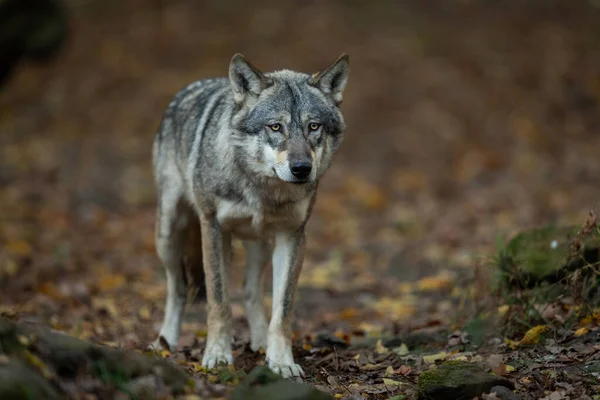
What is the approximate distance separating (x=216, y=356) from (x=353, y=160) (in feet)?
30.0

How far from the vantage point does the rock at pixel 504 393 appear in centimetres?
465

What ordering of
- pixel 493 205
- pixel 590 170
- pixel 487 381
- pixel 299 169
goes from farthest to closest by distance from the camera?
1. pixel 590 170
2. pixel 493 205
3. pixel 299 169
4. pixel 487 381

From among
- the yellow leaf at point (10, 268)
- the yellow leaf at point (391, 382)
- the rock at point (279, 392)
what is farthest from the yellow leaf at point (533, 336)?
the yellow leaf at point (10, 268)

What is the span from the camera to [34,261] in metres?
9.58

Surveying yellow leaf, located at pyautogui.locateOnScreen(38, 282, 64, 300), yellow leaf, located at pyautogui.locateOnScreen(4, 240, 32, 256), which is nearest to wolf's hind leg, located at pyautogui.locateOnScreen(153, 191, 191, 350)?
yellow leaf, located at pyautogui.locateOnScreen(38, 282, 64, 300)

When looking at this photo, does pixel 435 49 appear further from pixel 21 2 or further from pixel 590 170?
pixel 21 2

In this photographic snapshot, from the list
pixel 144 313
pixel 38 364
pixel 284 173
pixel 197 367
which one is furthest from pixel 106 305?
pixel 38 364

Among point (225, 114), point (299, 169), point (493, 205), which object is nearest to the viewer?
point (299, 169)

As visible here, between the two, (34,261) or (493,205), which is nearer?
(34,261)

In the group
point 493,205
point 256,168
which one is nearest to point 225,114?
point 256,168

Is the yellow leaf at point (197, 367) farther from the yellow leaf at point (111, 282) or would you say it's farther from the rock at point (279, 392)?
the yellow leaf at point (111, 282)

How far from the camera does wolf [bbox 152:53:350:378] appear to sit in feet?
18.5

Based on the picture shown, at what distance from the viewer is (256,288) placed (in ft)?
22.8

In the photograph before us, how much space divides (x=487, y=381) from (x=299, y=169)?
1.81 meters
